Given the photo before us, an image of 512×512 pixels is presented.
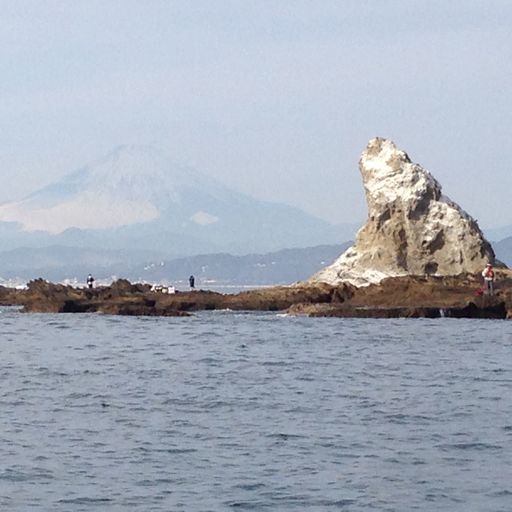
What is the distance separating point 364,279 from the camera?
8069 cm

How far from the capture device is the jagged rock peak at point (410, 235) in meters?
80.4

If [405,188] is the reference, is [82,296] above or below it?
below

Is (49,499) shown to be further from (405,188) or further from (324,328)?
(405,188)

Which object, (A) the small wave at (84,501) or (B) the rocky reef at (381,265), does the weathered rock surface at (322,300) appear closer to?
(B) the rocky reef at (381,265)

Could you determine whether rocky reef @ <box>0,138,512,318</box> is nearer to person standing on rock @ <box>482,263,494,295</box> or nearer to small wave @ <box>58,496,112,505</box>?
person standing on rock @ <box>482,263,494,295</box>

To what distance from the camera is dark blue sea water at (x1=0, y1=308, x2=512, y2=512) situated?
21797 millimetres

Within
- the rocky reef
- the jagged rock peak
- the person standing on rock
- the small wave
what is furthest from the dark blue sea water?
the jagged rock peak

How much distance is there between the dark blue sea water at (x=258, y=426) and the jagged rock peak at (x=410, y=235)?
29.2 m

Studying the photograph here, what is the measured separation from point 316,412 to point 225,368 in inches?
439

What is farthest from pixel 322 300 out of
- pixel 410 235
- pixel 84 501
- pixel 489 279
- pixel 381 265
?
pixel 84 501

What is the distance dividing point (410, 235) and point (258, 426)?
53.4 metres

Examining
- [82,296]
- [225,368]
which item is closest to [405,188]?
[82,296]

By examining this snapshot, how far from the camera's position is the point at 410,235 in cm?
8106

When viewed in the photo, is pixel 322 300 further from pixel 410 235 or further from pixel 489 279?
pixel 410 235
